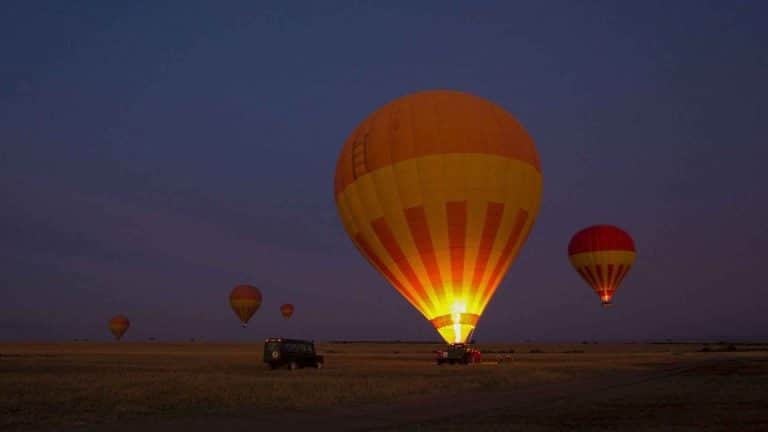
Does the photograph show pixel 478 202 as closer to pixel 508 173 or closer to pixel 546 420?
pixel 508 173

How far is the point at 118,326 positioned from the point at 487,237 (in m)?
Answer: 102

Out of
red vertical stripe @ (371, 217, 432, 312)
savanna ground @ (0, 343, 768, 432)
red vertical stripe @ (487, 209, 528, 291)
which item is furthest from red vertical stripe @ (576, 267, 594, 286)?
savanna ground @ (0, 343, 768, 432)

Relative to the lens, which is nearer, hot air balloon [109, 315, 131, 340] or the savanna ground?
the savanna ground

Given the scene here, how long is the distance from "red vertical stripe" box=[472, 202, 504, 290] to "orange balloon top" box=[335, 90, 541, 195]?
3.02 m

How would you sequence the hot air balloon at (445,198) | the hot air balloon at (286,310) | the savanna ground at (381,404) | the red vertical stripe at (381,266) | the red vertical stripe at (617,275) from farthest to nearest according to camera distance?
1. the hot air balloon at (286,310)
2. the red vertical stripe at (617,275)
3. the red vertical stripe at (381,266)
4. the hot air balloon at (445,198)
5. the savanna ground at (381,404)

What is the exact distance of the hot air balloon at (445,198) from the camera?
33.4m

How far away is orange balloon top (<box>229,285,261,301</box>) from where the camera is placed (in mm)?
91100

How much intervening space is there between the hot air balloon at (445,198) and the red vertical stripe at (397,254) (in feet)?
0.20

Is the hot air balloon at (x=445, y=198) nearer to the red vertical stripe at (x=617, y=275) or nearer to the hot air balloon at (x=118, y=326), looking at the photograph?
the red vertical stripe at (x=617, y=275)

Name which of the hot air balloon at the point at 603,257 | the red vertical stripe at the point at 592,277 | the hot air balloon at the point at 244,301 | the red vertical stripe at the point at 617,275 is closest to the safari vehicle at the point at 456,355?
the hot air balloon at the point at 603,257

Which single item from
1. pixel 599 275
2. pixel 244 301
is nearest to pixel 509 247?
pixel 599 275

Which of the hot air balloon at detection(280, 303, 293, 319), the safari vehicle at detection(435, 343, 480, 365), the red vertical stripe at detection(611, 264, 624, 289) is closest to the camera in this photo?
the safari vehicle at detection(435, 343, 480, 365)

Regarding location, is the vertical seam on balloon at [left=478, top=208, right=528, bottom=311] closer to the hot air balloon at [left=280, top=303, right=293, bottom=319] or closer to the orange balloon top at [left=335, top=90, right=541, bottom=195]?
the orange balloon top at [left=335, top=90, right=541, bottom=195]

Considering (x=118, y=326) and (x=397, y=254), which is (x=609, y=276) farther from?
(x=118, y=326)
